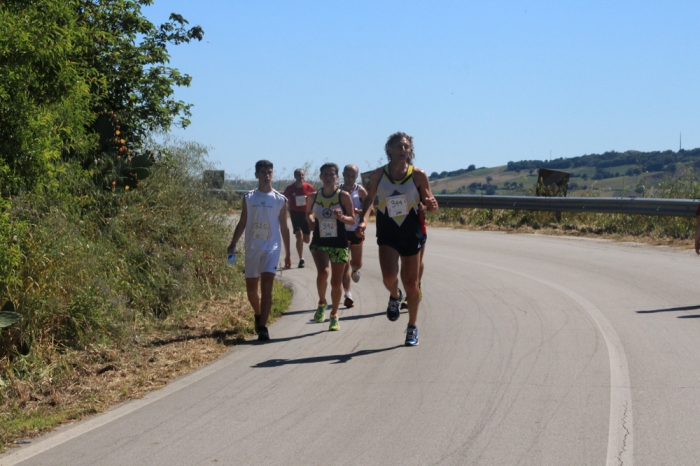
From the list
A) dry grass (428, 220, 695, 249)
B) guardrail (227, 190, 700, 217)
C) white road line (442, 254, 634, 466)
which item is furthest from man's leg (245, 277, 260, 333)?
dry grass (428, 220, 695, 249)

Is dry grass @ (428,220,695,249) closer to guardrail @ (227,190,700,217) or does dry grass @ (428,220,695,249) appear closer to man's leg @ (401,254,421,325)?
guardrail @ (227,190,700,217)

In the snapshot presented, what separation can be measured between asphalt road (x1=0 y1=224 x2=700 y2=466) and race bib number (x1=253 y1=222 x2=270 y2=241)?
3.83 feet

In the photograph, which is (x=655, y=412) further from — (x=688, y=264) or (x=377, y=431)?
(x=688, y=264)

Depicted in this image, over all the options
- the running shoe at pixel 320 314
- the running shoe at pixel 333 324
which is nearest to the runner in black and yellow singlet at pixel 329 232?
the running shoe at pixel 320 314

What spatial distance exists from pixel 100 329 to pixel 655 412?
5.36m

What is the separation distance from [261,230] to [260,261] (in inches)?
13.5

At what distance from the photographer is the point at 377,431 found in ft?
19.3

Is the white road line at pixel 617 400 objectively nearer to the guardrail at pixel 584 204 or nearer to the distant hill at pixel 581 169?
the guardrail at pixel 584 204

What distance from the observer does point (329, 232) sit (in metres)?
10.3

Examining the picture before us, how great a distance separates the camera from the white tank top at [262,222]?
9461 mm

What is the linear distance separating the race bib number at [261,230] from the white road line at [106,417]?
58.5 inches

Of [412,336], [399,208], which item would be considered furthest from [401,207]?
[412,336]

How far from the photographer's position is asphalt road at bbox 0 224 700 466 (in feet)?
18.0

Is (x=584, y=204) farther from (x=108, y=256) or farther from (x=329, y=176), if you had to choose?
(x=108, y=256)
